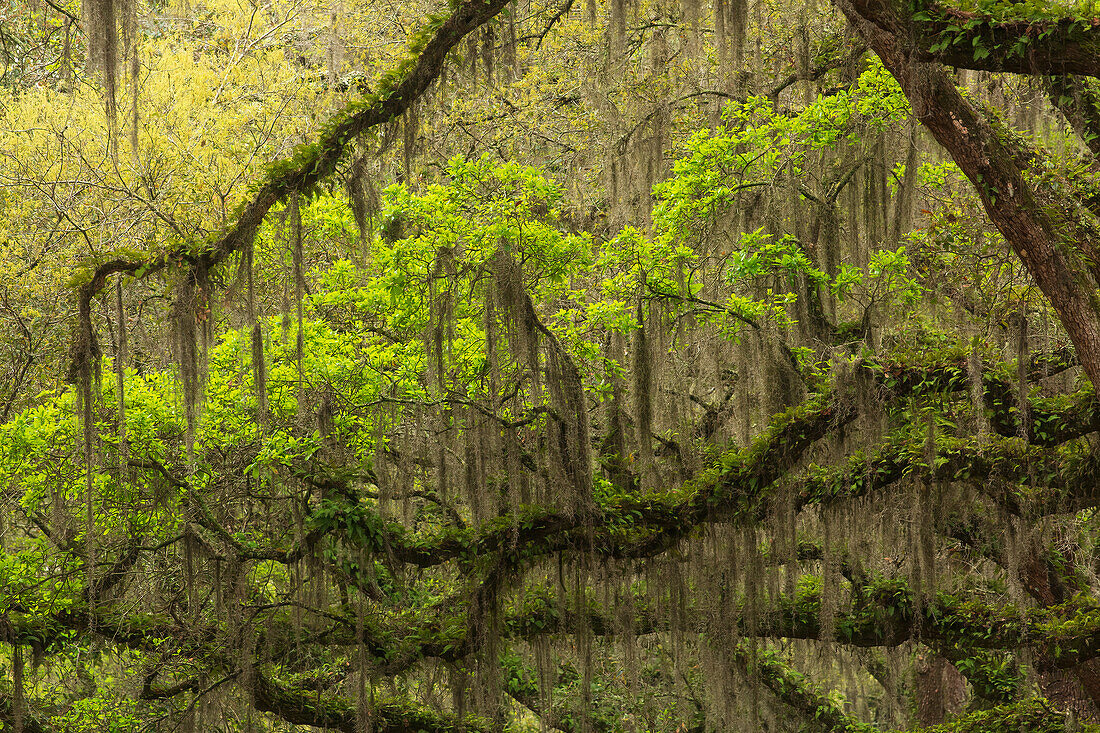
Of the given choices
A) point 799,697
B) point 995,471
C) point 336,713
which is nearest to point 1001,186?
point 995,471

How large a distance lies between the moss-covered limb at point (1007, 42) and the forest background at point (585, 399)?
0.03 m

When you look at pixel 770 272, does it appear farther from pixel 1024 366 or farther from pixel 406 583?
pixel 406 583

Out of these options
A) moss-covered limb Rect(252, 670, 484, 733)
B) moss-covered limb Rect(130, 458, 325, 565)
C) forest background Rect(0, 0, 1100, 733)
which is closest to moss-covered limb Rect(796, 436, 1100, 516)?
forest background Rect(0, 0, 1100, 733)

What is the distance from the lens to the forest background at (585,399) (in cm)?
663

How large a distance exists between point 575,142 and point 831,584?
608cm

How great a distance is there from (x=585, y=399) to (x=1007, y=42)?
409 cm

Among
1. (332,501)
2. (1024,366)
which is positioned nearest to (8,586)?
(332,501)

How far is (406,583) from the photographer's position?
997 cm

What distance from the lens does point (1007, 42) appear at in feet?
16.5

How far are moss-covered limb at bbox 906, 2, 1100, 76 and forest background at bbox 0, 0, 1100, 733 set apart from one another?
0.03 m

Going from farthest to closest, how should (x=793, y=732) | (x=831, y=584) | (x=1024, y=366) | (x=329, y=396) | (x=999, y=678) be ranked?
1. (x=793, y=732)
2. (x=999, y=678)
3. (x=329, y=396)
4. (x=831, y=584)
5. (x=1024, y=366)

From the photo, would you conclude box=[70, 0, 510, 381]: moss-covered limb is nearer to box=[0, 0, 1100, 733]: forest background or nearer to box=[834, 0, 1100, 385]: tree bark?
box=[0, 0, 1100, 733]: forest background

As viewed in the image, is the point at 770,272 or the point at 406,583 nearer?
the point at 770,272

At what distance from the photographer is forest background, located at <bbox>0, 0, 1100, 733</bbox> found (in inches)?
261
